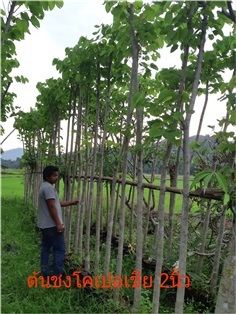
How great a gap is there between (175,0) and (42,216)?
3.04 m

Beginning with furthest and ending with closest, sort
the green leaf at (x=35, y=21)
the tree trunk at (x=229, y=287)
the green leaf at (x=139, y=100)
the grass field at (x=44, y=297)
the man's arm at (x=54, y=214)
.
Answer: the man's arm at (x=54, y=214), the grass field at (x=44, y=297), the green leaf at (x=35, y=21), the green leaf at (x=139, y=100), the tree trunk at (x=229, y=287)

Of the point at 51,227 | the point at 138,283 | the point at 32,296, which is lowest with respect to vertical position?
the point at 32,296

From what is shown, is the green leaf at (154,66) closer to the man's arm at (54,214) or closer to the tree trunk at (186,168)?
the tree trunk at (186,168)

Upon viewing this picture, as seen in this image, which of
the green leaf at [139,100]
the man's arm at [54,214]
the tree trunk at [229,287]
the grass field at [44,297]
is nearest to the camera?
the tree trunk at [229,287]

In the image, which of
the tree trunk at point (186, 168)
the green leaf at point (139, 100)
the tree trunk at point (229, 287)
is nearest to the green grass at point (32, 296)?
the tree trunk at point (186, 168)

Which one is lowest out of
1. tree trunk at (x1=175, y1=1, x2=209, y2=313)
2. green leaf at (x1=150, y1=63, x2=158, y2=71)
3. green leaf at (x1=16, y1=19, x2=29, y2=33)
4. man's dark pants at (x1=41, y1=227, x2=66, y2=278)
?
man's dark pants at (x1=41, y1=227, x2=66, y2=278)

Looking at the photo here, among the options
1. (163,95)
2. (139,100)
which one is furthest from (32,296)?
(163,95)

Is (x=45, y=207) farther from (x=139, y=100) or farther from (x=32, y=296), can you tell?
(x=139, y=100)

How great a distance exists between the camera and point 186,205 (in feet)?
8.24

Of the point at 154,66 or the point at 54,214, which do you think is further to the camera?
the point at 54,214

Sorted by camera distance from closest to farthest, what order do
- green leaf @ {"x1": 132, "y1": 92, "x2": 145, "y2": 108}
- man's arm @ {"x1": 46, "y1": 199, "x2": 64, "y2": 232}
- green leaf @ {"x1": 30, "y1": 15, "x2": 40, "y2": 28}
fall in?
green leaf @ {"x1": 132, "y1": 92, "x2": 145, "y2": 108}, green leaf @ {"x1": 30, "y1": 15, "x2": 40, "y2": 28}, man's arm @ {"x1": 46, "y1": 199, "x2": 64, "y2": 232}

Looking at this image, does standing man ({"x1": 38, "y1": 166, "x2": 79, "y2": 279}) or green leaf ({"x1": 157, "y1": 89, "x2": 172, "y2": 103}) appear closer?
green leaf ({"x1": 157, "y1": 89, "x2": 172, "y2": 103})

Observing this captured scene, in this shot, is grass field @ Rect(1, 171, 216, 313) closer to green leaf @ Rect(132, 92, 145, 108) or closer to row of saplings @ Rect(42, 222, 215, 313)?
row of saplings @ Rect(42, 222, 215, 313)

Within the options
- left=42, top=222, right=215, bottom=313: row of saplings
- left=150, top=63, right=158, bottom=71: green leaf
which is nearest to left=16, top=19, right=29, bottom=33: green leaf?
left=150, top=63, right=158, bottom=71: green leaf
